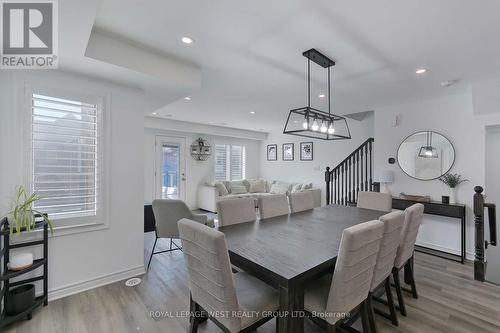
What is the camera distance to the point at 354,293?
5.08ft

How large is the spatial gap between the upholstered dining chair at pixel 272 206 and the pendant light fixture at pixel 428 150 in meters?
2.73

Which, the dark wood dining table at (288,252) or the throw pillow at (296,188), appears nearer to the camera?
the dark wood dining table at (288,252)

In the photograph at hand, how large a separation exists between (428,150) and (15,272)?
552cm

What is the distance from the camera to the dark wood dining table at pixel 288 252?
1393 millimetres

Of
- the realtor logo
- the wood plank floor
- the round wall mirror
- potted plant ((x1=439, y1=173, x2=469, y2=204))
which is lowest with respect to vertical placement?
the wood plank floor

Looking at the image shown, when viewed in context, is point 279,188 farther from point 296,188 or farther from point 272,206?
point 272,206

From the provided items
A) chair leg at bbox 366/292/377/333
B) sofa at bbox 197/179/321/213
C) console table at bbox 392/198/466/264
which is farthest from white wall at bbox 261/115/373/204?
chair leg at bbox 366/292/377/333

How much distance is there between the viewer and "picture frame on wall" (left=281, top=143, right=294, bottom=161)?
7762mm

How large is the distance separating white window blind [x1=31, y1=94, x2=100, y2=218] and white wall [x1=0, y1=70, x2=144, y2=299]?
125 mm

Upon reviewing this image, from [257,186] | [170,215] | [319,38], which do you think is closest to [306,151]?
[257,186]

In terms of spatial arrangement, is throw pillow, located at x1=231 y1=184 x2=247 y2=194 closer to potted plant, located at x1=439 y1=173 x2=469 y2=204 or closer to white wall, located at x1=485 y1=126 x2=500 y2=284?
potted plant, located at x1=439 y1=173 x2=469 y2=204

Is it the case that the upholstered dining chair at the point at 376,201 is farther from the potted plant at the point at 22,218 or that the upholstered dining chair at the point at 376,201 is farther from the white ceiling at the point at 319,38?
the potted plant at the point at 22,218

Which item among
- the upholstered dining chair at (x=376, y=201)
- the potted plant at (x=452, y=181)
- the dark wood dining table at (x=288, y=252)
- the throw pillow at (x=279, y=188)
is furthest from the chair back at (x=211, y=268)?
the throw pillow at (x=279, y=188)

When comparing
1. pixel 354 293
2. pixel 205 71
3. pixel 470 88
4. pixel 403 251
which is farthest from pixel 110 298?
pixel 470 88
